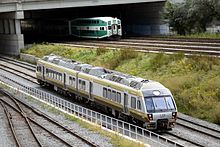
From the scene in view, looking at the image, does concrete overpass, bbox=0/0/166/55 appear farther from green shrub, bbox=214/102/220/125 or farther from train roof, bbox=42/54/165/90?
green shrub, bbox=214/102/220/125

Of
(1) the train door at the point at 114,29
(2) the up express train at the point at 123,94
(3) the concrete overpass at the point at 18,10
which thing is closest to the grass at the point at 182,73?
(2) the up express train at the point at 123,94

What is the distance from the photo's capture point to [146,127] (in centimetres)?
2570

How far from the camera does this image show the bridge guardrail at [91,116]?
23562 millimetres

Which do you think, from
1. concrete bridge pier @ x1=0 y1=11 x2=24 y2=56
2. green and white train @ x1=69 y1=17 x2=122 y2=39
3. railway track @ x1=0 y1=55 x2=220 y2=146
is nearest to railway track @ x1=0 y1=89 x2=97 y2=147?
railway track @ x1=0 y1=55 x2=220 y2=146

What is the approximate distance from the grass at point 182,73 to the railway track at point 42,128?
362 inches

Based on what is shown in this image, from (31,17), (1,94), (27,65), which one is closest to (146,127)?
(1,94)

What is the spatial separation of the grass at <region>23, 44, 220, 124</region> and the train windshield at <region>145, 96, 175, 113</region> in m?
3.69

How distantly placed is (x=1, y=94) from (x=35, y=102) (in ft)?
16.3

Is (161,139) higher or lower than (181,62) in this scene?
lower

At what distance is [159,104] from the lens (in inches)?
1025

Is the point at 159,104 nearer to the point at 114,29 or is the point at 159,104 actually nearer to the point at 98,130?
the point at 98,130

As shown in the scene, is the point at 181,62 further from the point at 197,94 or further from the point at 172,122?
the point at 172,122

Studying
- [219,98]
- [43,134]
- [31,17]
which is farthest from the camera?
[31,17]

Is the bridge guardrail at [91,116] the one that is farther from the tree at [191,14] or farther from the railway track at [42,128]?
the tree at [191,14]
